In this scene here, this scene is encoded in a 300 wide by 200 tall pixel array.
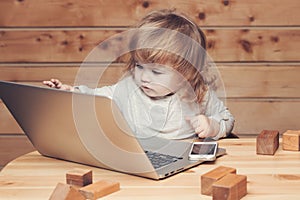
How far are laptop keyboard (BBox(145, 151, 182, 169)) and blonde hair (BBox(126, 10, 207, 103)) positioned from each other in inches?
20.2

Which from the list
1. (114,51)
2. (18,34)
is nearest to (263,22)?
(114,51)

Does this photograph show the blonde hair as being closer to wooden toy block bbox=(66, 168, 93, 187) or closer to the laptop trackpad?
the laptop trackpad

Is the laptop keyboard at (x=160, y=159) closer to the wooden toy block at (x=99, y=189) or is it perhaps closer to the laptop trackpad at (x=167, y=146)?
the laptop trackpad at (x=167, y=146)

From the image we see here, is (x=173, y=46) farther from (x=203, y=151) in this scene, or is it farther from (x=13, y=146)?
(x=13, y=146)

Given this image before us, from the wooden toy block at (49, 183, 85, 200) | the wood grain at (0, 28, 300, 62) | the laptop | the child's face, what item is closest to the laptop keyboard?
the laptop

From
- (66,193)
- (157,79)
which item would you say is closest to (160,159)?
(66,193)

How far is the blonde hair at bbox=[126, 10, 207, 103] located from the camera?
6.03 feet

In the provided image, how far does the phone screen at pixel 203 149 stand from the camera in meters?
1.38

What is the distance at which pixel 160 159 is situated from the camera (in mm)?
1321

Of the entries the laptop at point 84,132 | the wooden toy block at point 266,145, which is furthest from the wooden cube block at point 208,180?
the wooden toy block at point 266,145

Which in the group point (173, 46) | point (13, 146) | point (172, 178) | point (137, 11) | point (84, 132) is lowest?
point (13, 146)

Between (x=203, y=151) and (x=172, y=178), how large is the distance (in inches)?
7.5

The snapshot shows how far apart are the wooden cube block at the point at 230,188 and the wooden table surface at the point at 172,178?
28mm

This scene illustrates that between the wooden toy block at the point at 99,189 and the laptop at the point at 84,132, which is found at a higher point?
the laptop at the point at 84,132
